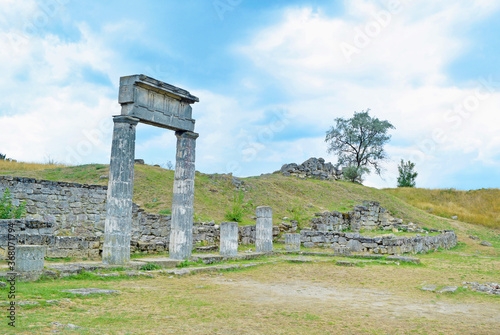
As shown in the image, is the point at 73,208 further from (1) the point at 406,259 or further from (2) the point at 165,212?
(1) the point at 406,259

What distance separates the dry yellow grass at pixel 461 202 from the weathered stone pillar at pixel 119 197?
31.2 metres

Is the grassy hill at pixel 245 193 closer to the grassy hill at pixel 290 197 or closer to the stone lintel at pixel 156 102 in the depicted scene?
the grassy hill at pixel 290 197

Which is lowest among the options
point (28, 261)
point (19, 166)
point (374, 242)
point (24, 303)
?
point (24, 303)

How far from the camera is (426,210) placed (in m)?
38.7

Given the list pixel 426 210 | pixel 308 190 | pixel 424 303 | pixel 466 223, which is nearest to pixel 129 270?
pixel 424 303

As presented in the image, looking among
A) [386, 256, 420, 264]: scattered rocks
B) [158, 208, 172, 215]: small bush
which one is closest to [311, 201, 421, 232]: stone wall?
[386, 256, 420, 264]: scattered rocks

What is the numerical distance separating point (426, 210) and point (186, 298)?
3495 cm

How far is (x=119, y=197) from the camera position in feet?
39.7

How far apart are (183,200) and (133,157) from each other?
98.5 inches

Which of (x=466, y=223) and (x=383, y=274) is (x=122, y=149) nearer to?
(x=383, y=274)

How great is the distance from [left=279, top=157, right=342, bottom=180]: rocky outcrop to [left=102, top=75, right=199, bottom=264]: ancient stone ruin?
2398cm

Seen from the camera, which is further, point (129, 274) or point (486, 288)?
point (129, 274)

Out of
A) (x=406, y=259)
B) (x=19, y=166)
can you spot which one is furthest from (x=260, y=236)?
(x=19, y=166)

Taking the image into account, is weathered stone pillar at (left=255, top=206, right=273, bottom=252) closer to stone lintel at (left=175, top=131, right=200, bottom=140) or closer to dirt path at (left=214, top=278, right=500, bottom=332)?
stone lintel at (left=175, top=131, right=200, bottom=140)
